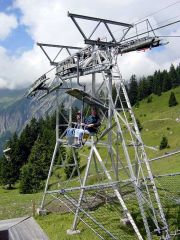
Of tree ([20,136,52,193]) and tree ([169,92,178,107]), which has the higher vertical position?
tree ([169,92,178,107])

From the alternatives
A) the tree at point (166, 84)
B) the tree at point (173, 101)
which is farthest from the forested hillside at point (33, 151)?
the tree at point (166, 84)

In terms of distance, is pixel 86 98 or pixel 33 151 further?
pixel 33 151

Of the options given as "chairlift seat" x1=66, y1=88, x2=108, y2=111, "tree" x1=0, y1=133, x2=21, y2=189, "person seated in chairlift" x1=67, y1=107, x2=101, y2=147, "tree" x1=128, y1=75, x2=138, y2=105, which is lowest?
"tree" x1=0, y1=133, x2=21, y2=189

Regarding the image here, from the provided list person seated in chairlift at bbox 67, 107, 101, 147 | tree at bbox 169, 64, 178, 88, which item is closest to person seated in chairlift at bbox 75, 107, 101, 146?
person seated in chairlift at bbox 67, 107, 101, 147

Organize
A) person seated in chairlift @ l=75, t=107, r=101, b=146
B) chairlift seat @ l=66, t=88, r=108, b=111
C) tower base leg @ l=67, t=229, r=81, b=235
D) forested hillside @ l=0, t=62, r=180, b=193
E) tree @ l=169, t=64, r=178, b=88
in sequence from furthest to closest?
tree @ l=169, t=64, r=178, b=88 → forested hillside @ l=0, t=62, r=180, b=193 → tower base leg @ l=67, t=229, r=81, b=235 → person seated in chairlift @ l=75, t=107, r=101, b=146 → chairlift seat @ l=66, t=88, r=108, b=111

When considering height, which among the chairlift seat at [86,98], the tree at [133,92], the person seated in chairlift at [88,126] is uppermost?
the tree at [133,92]

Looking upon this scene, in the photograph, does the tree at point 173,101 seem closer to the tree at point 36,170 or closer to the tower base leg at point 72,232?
the tree at point 36,170

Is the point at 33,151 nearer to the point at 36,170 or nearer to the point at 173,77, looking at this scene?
the point at 36,170

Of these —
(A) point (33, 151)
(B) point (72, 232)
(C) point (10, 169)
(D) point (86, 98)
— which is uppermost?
(D) point (86, 98)

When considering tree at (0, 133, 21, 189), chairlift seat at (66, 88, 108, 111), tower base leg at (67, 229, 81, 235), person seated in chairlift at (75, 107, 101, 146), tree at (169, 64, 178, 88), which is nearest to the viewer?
chairlift seat at (66, 88, 108, 111)

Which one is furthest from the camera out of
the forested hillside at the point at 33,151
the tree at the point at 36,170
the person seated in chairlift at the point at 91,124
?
the forested hillside at the point at 33,151

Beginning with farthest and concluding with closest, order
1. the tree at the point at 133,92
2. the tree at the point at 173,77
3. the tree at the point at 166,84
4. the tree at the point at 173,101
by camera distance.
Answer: the tree at the point at 173,77 → the tree at the point at 133,92 → the tree at the point at 166,84 → the tree at the point at 173,101

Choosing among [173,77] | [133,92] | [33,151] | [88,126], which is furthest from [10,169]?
[173,77]

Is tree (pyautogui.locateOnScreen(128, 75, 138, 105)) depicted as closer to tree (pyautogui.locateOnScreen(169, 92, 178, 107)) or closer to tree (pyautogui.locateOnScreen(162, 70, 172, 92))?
tree (pyautogui.locateOnScreen(162, 70, 172, 92))
